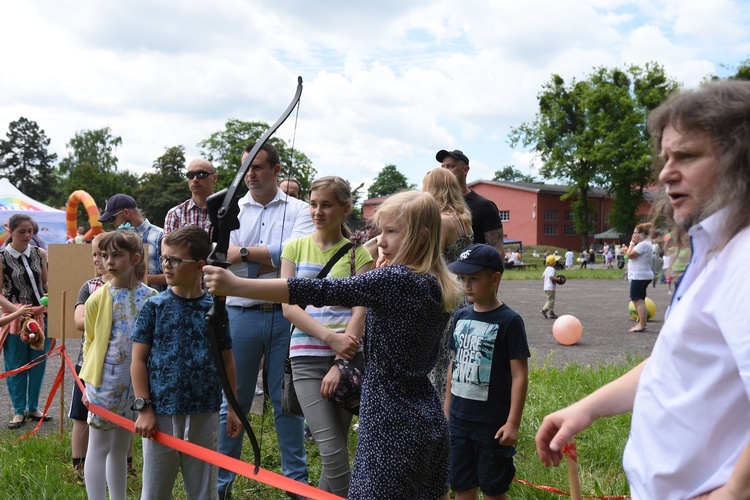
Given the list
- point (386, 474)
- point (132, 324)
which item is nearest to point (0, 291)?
point (132, 324)

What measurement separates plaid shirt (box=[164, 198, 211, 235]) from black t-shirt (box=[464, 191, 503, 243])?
1.95 m

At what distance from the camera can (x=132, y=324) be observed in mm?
3768

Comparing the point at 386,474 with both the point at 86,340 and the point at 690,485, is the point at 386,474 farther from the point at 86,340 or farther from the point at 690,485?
the point at 86,340

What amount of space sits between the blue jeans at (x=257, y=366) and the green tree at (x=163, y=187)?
61243 millimetres

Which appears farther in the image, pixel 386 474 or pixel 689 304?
pixel 386 474

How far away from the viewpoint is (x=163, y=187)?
227 ft

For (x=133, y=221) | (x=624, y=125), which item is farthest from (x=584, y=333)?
(x=624, y=125)

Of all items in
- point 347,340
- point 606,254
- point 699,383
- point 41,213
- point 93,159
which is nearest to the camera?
point 699,383

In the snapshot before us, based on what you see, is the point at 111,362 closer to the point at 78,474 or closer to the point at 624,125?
the point at 78,474

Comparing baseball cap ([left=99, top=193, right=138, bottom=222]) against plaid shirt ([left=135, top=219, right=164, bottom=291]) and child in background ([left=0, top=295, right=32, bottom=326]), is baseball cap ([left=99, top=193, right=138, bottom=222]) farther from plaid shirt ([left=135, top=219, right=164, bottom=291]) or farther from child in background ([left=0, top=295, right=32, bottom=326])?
child in background ([left=0, top=295, right=32, bottom=326])

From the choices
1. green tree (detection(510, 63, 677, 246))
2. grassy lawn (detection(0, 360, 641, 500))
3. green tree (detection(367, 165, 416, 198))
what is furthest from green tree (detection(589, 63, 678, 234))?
green tree (detection(367, 165, 416, 198))

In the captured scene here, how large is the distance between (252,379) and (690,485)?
3.14 metres

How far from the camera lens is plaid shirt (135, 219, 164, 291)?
17.5 ft

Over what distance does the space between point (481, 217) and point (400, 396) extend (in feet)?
7.98
